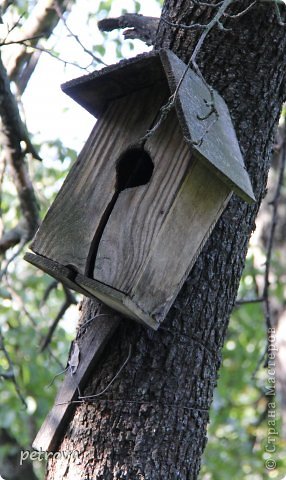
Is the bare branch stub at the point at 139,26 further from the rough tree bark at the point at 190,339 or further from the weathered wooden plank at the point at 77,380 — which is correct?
the weathered wooden plank at the point at 77,380

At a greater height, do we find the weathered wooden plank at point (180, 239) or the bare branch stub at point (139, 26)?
the bare branch stub at point (139, 26)

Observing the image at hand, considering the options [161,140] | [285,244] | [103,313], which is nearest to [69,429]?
[103,313]

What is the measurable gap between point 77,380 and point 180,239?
54 cm

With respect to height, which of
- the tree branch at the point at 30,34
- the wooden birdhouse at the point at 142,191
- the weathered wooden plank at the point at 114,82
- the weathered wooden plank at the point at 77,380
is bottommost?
the weathered wooden plank at the point at 77,380

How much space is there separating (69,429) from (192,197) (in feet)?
2.61

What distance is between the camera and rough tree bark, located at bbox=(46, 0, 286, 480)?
220cm

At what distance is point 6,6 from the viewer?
3672mm

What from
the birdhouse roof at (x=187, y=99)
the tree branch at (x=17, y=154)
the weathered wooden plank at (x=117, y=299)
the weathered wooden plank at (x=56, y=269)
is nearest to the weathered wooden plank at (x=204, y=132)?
Result: the birdhouse roof at (x=187, y=99)

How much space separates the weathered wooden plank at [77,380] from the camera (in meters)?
2.31

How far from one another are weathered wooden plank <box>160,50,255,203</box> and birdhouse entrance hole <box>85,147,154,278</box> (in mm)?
258

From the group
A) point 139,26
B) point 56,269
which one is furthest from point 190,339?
point 139,26

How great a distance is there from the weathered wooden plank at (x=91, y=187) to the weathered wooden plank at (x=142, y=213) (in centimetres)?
6

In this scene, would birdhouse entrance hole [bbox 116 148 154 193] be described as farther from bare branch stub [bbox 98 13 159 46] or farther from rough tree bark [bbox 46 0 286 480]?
bare branch stub [bbox 98 13 159 46]

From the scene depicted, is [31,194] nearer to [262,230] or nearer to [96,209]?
[96,209]
